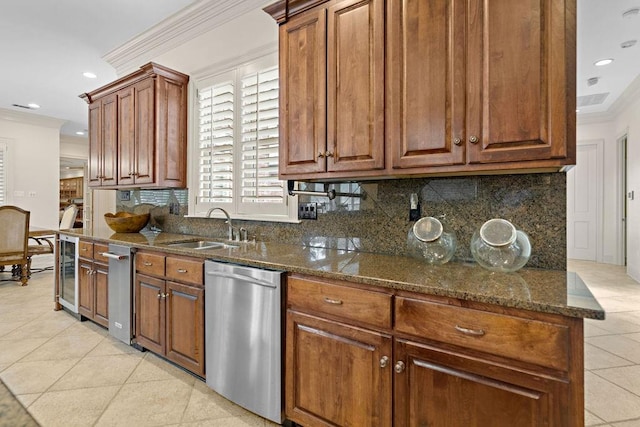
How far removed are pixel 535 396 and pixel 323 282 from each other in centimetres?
89

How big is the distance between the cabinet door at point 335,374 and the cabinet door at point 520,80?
0.97 m

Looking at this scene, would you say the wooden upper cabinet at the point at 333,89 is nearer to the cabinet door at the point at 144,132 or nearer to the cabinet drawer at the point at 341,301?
the cabinet drawer at the point at 341,301

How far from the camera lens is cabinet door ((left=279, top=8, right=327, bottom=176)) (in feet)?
6.61

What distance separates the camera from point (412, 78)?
1.69m

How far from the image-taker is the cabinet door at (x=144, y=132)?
10.8 ft

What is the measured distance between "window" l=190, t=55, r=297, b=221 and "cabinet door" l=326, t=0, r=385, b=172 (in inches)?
31.9

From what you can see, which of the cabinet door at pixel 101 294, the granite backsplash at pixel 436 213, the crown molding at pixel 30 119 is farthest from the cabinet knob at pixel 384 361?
the crown molding at pixel 30 119

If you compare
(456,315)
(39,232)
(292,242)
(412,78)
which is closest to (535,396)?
(456,315)

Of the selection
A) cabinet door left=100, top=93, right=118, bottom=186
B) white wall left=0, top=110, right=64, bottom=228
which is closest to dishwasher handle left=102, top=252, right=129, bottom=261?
cabinet door left=100, top=93, right=118, bottom=186

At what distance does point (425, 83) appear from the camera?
165cm

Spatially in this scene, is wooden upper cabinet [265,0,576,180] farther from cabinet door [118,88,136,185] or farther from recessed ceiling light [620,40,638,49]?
recessed ceiling light [620,40,638,49]

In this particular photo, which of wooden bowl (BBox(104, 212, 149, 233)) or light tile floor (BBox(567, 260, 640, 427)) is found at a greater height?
wooden bowl (BBox(104, 212, 149, 233))

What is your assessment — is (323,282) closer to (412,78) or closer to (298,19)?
(412,78)

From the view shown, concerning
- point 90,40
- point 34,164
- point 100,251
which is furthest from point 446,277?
point 34,164
